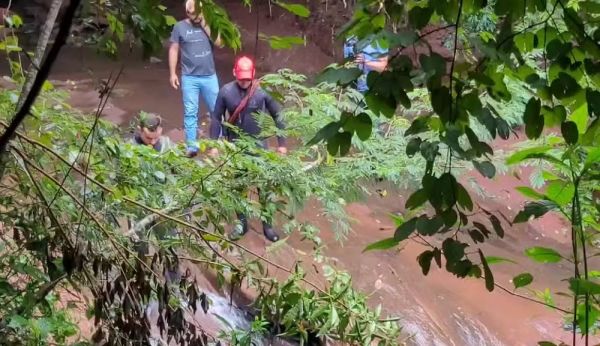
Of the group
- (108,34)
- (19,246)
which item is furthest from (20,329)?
(108,34)

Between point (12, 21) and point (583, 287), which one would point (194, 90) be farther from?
point (583, 287)

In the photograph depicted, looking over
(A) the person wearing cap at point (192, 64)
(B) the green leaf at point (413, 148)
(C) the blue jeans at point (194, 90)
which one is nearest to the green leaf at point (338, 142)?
(B) the green leaf at point (413, 148)

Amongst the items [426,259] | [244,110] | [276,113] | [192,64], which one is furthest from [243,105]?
[426,259]

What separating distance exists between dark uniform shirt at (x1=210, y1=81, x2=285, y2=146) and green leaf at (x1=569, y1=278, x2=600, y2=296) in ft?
10.1

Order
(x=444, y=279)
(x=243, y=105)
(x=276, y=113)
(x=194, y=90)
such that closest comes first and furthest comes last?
(x=276, y=113), (x=243, y=105), (x=444, y=279), (x=194, y=90)

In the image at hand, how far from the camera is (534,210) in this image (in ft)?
3.66

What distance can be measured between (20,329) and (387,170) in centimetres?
246

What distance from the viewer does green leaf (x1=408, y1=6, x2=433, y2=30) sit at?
2.93ft

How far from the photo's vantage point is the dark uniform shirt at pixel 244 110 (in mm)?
4139

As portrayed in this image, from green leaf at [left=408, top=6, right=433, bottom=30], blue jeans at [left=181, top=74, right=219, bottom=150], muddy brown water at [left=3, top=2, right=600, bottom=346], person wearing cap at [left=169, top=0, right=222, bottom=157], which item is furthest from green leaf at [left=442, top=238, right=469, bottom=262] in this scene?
blue jeans at [left=181, top=74, right=219, bottom=150]

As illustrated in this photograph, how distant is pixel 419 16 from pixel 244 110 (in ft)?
10.9

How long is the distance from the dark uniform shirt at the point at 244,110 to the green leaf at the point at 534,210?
9.68ft

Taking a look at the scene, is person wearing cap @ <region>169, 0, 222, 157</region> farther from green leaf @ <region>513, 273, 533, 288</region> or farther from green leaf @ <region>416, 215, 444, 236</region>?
green leaf @ <region>416, 215, 444, 236</region>

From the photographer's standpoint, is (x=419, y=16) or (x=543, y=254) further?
(x=543, y=254)
